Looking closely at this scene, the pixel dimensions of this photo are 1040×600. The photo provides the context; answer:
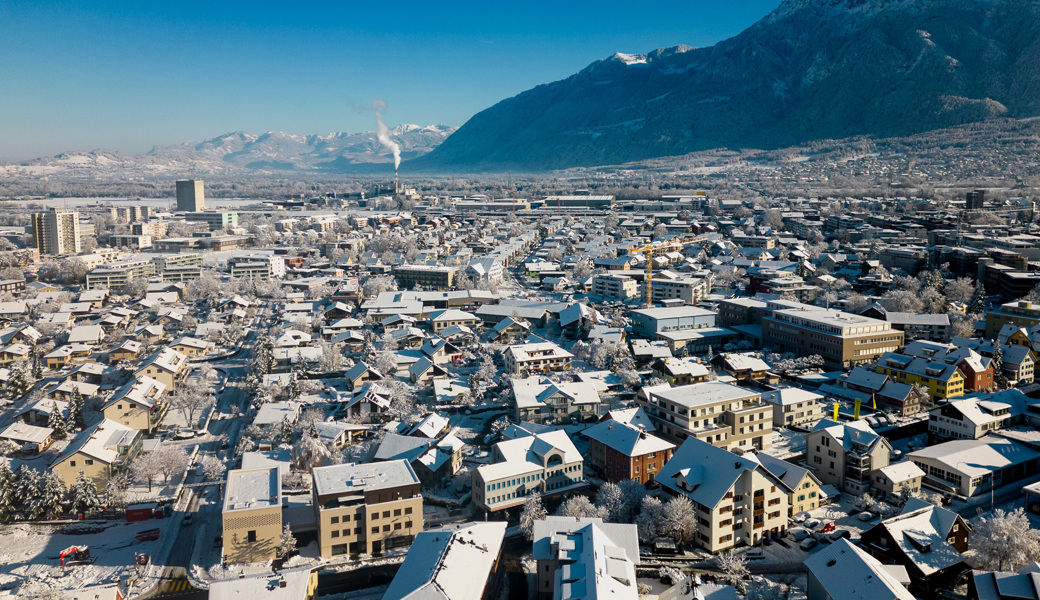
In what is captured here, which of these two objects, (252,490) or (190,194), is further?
(190,194)

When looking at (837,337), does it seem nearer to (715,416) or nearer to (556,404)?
(715,416)

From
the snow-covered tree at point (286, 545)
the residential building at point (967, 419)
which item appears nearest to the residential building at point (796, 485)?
the residential building at point (967, 419)

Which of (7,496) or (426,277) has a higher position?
(426,277)

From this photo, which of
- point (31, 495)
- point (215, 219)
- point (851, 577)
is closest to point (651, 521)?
point (851, 577)

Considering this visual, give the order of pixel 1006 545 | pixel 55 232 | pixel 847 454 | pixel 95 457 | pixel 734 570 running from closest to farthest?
pixel 1006 545
pixel 734 570
pixel 847 454
pixel 95 457
pixel 55 232

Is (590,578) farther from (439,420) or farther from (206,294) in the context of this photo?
(206,294)

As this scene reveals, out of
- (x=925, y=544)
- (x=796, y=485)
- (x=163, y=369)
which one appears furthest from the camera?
(x=163, y=369)

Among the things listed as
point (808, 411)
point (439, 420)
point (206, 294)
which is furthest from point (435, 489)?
point (206, 294)
